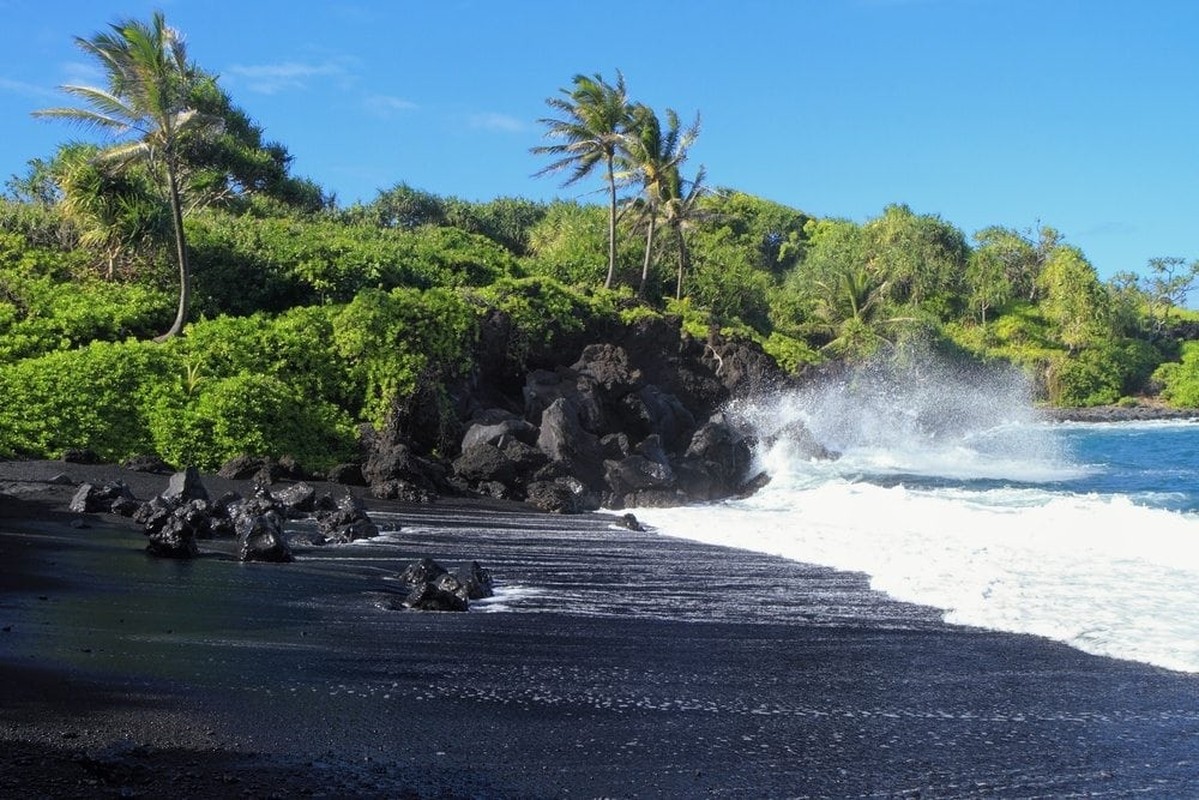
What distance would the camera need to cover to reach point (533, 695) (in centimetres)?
684

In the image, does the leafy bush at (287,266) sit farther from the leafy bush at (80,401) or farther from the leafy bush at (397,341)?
the leafy bush at (80,401)

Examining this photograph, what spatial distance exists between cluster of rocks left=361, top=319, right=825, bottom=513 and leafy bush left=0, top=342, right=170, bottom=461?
4.40m

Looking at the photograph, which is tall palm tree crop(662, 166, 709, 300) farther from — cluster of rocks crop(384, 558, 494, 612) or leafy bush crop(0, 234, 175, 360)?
cluster of rocks crop(384, 558, 494, 612)

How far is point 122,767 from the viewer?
496 centimetres

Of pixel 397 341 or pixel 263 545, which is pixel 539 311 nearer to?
pixel 397 341

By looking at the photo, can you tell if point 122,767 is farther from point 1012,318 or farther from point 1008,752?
point 1012,318

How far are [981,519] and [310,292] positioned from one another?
54.2 feet

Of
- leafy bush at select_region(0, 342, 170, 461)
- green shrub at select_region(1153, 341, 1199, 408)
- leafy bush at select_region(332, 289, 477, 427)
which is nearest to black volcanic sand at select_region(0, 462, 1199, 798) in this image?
leafy bush at select_region(0, 342, 170, 461)

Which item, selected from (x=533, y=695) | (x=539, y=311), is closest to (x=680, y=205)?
(x=539, y=311)

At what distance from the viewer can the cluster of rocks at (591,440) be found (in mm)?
20438

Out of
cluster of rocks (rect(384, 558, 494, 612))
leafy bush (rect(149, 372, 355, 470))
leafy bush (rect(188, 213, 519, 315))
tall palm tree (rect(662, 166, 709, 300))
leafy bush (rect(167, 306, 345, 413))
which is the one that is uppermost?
tall palm tree (rect(662, 166, 709, 300))

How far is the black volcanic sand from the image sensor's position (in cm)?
534

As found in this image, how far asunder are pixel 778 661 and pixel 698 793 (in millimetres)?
2898

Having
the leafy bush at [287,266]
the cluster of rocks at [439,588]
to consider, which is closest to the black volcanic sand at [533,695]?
the cluster of rocks at [439,588]
